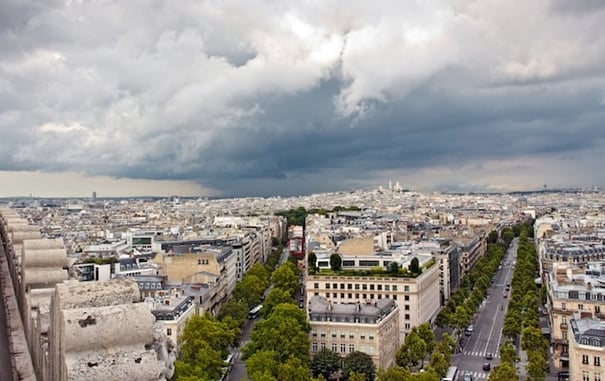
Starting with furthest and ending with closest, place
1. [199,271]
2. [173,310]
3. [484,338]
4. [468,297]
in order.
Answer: [468,297], [199,271], [484,338], [173,310]

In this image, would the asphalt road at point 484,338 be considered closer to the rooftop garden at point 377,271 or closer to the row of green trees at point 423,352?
the row of green trees at point 423,352

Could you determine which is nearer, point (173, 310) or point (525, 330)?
point (173, 310)

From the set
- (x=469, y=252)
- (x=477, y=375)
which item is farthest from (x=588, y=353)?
(x=469, y=252)

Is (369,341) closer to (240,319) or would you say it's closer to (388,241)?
(240,319)

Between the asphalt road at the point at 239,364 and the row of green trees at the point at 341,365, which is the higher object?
the row of green trees at the point at 341,365

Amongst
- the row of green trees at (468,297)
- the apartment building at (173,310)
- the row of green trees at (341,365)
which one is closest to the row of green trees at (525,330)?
the row of green trees at (468,297)

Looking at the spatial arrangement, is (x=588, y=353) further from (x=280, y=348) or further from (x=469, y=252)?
(x=469, y=252)
